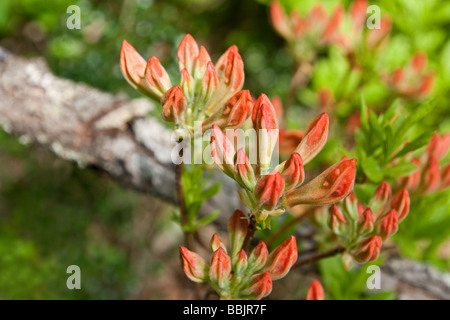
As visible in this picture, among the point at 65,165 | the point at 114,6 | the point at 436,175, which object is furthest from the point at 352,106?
the point at 114,6

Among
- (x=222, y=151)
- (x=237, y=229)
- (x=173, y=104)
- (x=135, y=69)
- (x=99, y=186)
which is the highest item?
(x=99, y=186)

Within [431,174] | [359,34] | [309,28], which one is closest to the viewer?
[431,174]

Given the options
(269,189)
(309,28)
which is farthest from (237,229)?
(309,28)

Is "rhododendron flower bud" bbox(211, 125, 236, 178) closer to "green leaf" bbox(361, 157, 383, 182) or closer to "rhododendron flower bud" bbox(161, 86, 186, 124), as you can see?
"rhododendron flower bud" bbox(161, 86, 186, 124)

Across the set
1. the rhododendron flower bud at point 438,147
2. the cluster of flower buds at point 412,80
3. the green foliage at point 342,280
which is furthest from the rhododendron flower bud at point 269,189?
the cluster of flower buds at point 412,80

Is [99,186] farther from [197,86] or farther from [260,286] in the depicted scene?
[260,286]

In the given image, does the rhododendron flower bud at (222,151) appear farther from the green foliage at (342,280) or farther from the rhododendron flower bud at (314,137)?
the green foliage at (342,280)

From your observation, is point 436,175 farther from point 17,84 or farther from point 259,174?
point 17,84
